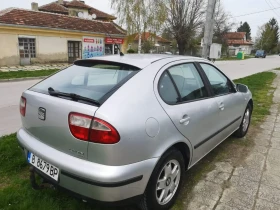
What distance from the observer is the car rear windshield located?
2.20 metres

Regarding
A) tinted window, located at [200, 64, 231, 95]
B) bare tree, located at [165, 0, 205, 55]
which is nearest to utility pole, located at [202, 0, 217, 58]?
tinted window, located at [200, 64, 231, 95]

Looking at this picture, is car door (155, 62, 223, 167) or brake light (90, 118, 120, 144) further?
car door (155, 62, 223, 167)

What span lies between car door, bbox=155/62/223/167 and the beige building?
1240cm

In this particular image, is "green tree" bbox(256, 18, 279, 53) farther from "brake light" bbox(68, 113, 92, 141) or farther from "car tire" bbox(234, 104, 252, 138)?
"brake light" bbox(68, 113, 92, 141)

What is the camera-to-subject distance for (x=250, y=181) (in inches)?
122

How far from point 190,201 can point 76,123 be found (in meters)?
1.53

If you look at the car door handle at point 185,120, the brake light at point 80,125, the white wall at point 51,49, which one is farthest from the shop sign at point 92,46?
the brake light at point 80,125

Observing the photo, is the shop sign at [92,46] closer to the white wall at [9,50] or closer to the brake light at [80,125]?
the white wall at [9,50]

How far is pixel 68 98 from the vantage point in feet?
7.08

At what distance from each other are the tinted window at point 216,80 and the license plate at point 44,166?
7.23 ft

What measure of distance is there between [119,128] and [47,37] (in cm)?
2007

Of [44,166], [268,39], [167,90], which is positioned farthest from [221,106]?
[268,39]

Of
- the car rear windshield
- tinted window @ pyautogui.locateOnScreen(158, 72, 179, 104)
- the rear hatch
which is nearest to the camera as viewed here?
the rear hatch

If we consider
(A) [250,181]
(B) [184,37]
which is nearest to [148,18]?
(B) [184,37]
